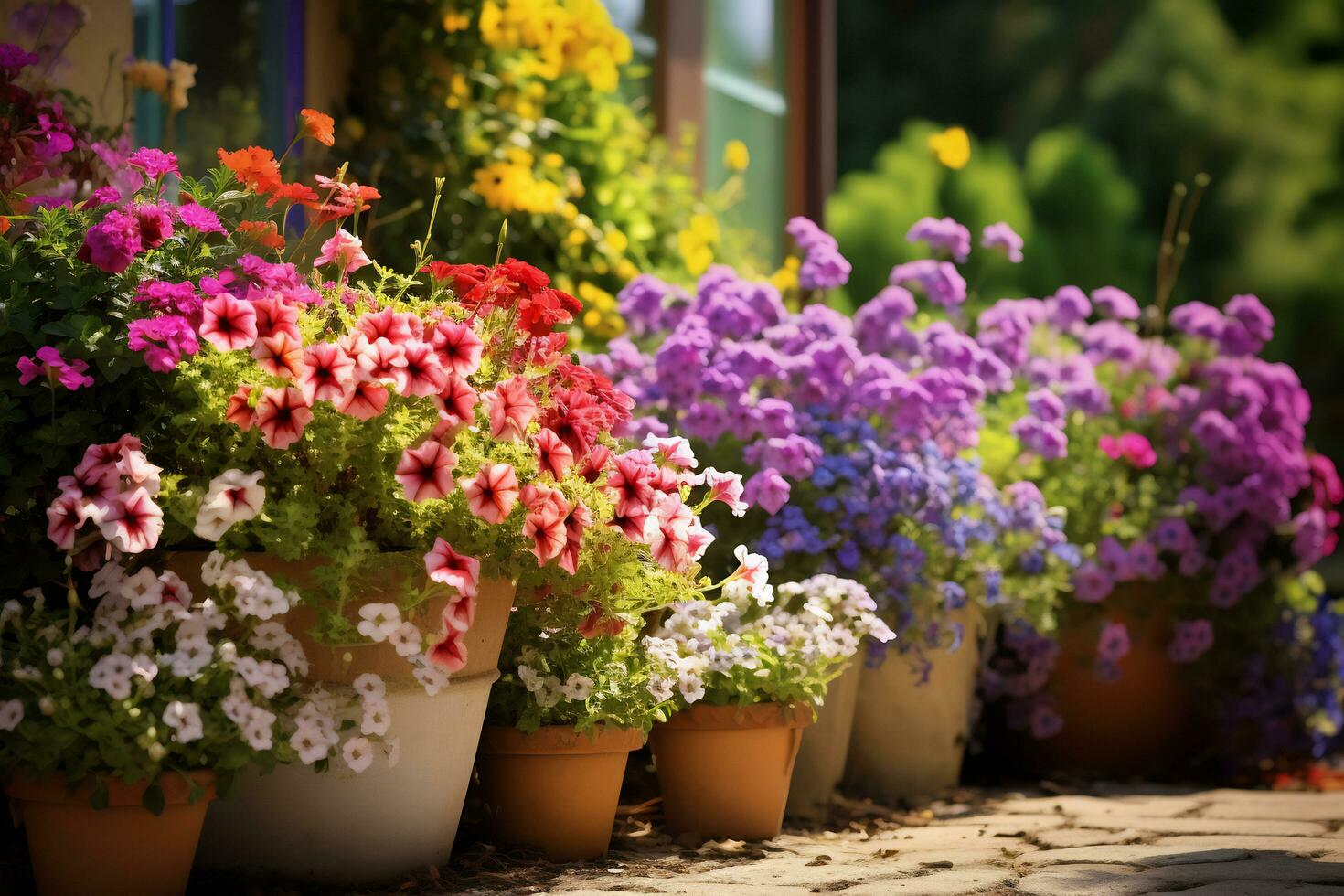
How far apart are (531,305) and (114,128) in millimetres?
1455

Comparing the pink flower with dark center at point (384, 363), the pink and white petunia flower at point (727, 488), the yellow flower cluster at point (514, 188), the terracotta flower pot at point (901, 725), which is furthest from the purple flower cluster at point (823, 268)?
the pink flower with dark center at point (384, 363)

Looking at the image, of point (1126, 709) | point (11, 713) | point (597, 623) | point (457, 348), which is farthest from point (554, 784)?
point (1126, 709)

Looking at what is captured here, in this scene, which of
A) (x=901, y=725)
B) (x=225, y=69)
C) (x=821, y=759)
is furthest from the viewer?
(x=225, y=69)

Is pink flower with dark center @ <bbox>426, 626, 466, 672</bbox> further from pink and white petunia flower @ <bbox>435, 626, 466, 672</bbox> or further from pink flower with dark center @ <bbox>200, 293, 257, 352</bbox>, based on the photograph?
pink flower with dark center @ <bbox>200, 293, 257, 352</bbox>

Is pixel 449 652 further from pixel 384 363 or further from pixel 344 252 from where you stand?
pixel 344 252

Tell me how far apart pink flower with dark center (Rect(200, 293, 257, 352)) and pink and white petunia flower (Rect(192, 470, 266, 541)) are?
0.63ft

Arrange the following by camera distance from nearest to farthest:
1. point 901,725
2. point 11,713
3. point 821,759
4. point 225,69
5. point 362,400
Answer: point 11,713
point 362,400
point 821,759
point 901,725
point 225,69

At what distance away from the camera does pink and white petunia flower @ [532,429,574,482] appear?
2.42 meters

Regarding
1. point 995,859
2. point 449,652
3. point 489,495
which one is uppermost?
point 489,495

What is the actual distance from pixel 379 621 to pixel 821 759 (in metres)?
1.49

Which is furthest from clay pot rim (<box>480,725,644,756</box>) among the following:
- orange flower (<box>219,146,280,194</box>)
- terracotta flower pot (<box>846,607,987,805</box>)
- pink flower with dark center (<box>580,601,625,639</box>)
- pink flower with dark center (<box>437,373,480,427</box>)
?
terracotta flower pot (<box>846,607,987,805</box>)

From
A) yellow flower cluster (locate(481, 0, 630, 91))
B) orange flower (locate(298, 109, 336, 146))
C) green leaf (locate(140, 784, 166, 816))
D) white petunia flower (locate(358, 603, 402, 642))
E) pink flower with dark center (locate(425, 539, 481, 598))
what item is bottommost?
green leaf (locate(140, 784, 166, 816))

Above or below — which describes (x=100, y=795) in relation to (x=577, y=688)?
below

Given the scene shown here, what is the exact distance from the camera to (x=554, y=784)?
2785mm
